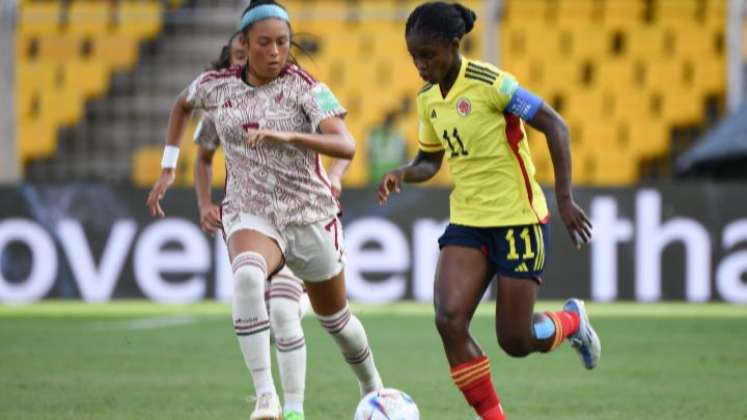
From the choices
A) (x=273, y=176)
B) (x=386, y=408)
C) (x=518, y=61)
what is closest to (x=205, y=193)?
(x=273, y=176)

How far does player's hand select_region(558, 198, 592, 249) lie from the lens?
599 cm

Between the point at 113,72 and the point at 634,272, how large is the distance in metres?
8.15

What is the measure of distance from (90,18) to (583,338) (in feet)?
45.4

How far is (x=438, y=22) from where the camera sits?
6.15 metres

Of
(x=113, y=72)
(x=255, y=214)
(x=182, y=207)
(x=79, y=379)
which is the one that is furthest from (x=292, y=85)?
(x=113, y=72)

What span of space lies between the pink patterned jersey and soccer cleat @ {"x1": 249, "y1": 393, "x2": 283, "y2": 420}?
799 mm

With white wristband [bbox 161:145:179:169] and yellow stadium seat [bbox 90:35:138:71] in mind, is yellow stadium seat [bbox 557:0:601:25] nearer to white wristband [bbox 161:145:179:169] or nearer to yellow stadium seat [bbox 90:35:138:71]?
yellow stadium seat [bbox 90:35:138:71]

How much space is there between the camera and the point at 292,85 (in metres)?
6.51

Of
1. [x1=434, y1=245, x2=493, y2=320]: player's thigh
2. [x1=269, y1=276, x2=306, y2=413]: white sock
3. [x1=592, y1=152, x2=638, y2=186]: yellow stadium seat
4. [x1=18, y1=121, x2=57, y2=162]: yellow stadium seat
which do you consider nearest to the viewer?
[x1=434, y1=245, x2=493, y2=320]: player's thigh

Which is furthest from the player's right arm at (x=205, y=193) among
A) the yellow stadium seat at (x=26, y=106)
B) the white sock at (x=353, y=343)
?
the yellow stadium seat at (x=26, y=106)

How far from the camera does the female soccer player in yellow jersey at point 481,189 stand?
20.2 feet

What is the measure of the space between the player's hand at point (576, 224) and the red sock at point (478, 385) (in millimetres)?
672

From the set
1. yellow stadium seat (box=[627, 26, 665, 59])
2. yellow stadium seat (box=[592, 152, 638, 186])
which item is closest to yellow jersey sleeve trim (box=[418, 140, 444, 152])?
yellow stadium seat (box=[592, 152, 638, 186])

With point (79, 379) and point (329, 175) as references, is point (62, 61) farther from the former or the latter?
→ point (329, 175)
